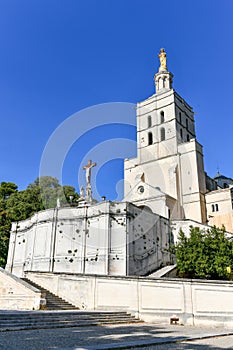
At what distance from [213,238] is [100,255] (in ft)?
32.8

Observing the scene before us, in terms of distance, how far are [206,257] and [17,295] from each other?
48.9ft

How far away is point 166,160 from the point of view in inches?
1759

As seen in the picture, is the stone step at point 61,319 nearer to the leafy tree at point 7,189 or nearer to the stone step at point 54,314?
the stone step at point 54,314

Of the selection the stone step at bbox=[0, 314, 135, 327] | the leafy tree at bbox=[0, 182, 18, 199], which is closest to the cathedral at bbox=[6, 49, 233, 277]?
the stone step at bbox=[0, 314, 135, 327]

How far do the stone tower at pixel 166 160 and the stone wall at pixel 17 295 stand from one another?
23226 millimetres

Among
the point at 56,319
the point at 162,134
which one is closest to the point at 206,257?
the point at 56,319

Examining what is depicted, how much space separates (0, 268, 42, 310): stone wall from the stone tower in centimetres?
2323

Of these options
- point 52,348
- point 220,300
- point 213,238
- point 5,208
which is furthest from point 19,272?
point 52,348

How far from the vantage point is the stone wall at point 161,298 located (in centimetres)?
1375

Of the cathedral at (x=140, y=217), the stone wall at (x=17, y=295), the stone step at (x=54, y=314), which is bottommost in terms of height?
the stone step at (x=54, y=314)

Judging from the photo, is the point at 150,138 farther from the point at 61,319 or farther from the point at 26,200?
the point at 61,319

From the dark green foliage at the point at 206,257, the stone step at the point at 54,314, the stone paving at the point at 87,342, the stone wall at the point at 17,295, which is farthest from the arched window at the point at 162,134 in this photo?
the stone paving at the point at 87,342

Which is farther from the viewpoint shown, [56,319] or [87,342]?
[56,319]

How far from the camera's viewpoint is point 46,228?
3011 centimetres
